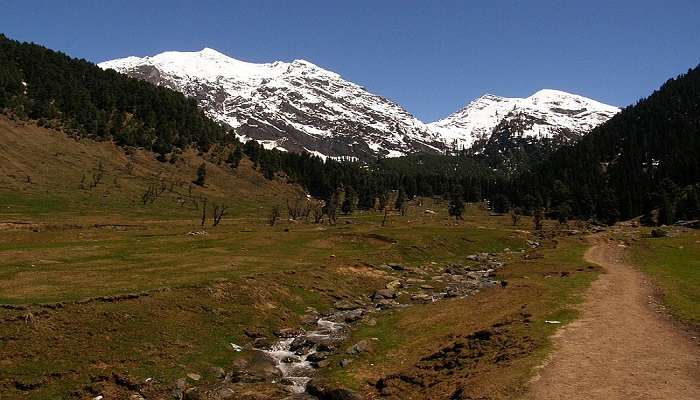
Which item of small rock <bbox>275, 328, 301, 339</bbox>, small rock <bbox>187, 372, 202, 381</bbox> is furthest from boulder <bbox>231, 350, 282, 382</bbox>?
small rock <bbox>275, 328, 301, 339</bbox>

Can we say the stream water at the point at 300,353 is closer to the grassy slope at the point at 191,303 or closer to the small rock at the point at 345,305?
the grassy slope at the point at 191,303

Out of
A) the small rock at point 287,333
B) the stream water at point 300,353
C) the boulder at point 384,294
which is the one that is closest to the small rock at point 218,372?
the stream water at point 300,353

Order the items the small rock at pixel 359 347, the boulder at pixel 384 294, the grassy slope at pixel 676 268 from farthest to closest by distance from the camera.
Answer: the boulder at pixel 384 294
the grassy slope at pixel 676 268
the small rock at pixel 359 347

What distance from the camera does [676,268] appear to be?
6869 cm

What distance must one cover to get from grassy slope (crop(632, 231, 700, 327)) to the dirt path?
2567 mm

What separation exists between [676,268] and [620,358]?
50.6 m

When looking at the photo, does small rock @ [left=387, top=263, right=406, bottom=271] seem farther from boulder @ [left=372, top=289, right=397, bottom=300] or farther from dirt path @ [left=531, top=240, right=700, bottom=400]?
dirt path @ [left=531, top=240, right=700, bottom=400]

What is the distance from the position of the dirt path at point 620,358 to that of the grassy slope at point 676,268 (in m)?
2.57

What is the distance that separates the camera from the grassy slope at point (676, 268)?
4156 centimetres

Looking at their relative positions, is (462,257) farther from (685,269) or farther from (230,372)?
(230,372)

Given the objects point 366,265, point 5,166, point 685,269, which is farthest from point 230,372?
point 5,166

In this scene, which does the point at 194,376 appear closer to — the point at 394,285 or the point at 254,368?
the point at 254,368

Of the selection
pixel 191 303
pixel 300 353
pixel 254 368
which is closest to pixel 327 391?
pixel 254 368

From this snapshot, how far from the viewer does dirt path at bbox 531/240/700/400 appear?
23.5 meters
